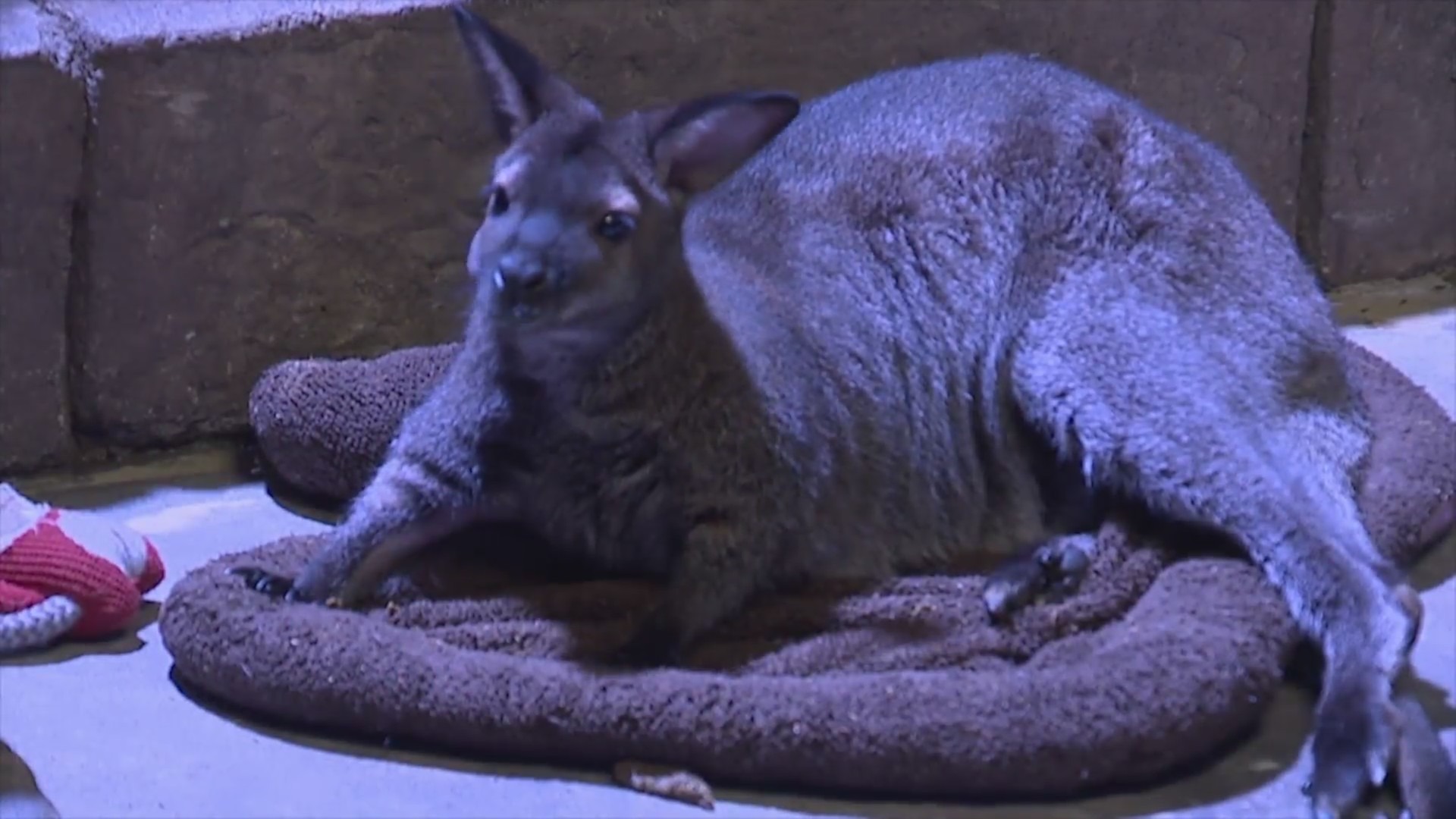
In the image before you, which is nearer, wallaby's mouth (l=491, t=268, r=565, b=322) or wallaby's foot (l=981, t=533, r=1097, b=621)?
wallaby's mouth (l=491, t=268, r=565, b=322)

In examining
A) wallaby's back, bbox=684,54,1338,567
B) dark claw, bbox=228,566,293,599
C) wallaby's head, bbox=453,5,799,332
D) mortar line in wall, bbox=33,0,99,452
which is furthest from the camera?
mortar line in wall, bbox=33,0,99,452

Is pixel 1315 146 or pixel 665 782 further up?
pixel 1315 146

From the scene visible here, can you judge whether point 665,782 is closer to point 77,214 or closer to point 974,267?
point 974,267

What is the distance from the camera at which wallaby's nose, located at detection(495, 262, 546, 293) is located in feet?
9.20

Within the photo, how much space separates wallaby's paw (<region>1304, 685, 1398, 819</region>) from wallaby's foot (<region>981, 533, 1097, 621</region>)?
47 cm

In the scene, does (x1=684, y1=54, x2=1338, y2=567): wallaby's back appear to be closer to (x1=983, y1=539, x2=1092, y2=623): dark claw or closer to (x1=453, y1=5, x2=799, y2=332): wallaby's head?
(x1=983, y1=539, x2=1092, y2=623): dark claw

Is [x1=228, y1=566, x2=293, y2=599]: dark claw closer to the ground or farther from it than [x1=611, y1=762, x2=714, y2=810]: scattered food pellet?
farther from it

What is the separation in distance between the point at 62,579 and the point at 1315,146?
2.78 m

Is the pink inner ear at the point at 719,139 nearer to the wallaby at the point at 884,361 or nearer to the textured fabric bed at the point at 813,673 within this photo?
the wallaby at the point at 884,361

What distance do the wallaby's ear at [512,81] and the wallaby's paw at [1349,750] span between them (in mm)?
1322

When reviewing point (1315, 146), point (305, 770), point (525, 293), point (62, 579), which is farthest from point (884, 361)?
point (1315, 146)

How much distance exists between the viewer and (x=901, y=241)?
3486mm

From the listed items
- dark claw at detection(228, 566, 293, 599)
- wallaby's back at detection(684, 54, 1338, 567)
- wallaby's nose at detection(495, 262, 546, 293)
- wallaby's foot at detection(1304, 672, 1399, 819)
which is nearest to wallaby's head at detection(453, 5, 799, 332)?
wallaby's nose at detection(495, 262, 546, 293)

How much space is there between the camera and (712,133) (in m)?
2.99
